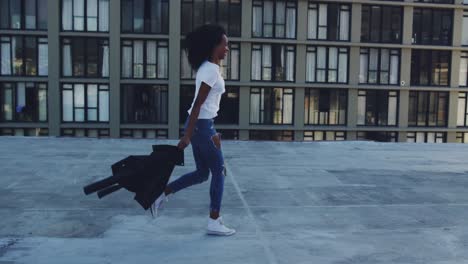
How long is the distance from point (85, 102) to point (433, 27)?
19.8 m


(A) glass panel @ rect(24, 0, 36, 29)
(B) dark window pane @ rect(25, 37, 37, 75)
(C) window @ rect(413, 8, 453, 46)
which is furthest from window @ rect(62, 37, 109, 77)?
(C) window @ rect(413, 8, 453, 46)

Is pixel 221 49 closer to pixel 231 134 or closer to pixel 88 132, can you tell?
pixel 231 134

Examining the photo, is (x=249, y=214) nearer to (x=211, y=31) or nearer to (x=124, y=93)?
(x=211, y=31)

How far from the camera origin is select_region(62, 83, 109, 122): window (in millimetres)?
23203

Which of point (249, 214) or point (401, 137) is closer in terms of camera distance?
point (249, 214)

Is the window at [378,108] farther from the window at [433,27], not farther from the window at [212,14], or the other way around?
the window at [212,14]

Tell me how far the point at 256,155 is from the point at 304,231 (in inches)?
183

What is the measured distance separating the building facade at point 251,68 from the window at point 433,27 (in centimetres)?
6

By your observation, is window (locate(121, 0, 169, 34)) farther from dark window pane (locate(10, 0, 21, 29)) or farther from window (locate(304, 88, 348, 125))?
window (locate(304, 88, 348, 125))

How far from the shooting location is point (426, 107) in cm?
2631

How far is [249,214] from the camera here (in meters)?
4.29

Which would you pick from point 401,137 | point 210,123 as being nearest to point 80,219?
point 210,123

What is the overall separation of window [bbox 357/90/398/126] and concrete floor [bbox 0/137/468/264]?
59.9 feet

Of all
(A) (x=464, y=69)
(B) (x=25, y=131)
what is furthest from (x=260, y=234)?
(A) (x=464, y=69)
